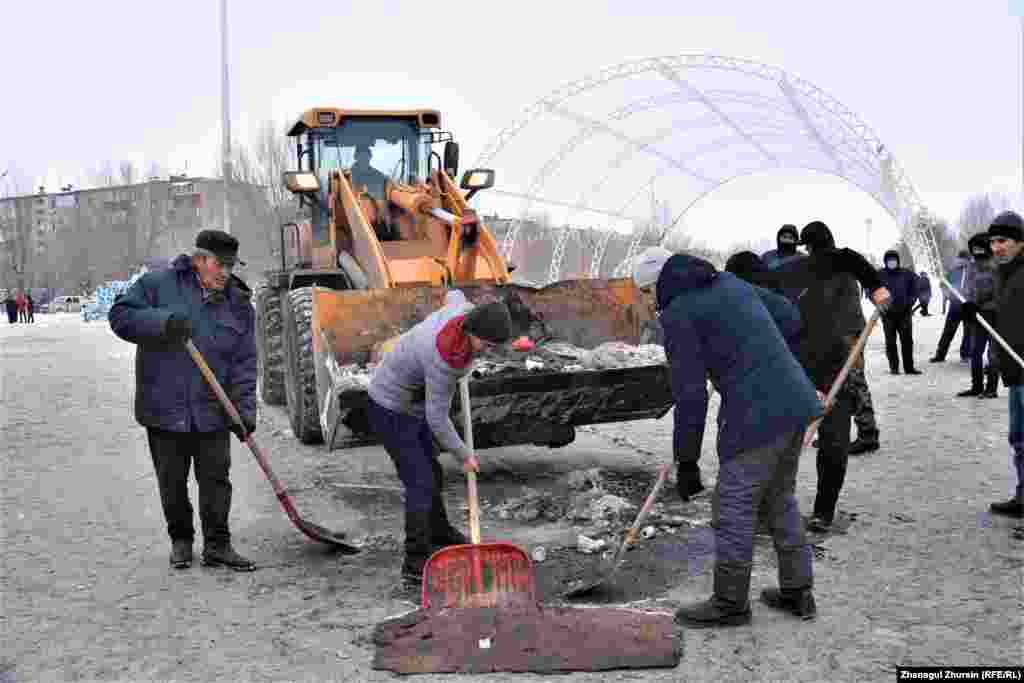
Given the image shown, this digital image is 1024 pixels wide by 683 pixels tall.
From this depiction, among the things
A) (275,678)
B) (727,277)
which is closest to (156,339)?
(275,678)

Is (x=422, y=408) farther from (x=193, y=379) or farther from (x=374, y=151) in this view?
(x=374, y=151)

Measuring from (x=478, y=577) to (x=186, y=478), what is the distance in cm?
180

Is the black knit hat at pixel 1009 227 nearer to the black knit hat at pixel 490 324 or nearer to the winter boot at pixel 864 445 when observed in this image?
the winter boot at pixel 864 445

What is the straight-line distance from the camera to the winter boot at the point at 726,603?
409cm

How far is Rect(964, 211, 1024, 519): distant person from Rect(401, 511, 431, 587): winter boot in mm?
3397

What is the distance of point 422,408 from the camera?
489cm

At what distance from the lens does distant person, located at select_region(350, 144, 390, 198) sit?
10.2 meters

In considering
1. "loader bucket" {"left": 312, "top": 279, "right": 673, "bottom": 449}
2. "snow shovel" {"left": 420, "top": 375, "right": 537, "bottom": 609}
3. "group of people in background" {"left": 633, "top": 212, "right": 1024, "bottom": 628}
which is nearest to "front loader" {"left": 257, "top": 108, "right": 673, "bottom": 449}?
"loader bucket" {"left": 312, "top": 279, "right": 673, "bottom": 449}

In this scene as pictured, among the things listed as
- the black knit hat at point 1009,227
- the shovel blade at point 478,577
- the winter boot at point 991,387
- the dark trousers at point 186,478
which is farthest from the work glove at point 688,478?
the winter boot at point 991,387

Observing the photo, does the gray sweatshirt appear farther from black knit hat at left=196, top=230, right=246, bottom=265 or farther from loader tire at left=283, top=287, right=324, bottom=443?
loader tire at left=283, top=287, right=324, bottom=443

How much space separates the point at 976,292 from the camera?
11008 millimetres

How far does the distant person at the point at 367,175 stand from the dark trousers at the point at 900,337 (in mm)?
6732

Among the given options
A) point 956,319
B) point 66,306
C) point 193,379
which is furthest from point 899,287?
point 66,306

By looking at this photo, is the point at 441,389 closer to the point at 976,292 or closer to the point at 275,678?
the point at 275,678
